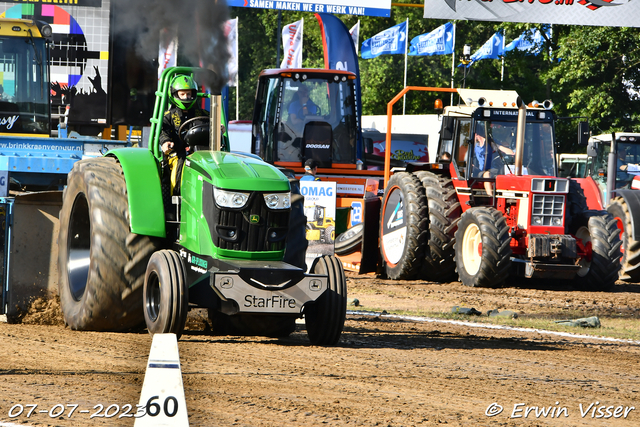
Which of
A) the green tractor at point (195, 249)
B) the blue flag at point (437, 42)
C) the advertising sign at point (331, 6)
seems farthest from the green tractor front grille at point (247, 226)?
the blue flag at point (437, 42)

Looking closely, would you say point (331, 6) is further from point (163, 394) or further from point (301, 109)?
point (163, 394)

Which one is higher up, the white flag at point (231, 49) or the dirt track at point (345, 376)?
the white flag at point (231, 49)

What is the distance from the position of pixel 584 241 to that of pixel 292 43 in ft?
54.8

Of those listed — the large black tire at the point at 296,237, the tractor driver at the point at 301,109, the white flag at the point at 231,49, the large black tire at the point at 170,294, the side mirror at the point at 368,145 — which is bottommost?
the large black tire at the point at 170,294

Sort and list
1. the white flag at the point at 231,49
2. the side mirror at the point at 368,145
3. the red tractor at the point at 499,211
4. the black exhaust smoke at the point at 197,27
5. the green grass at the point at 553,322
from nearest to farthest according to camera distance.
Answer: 1. the black exhaust smoke at the point at 197,27
2. the white flag at the point at 231,49
3. the green grass at the point at 553,322
4. the red tractor at the point at 499,211
5. the side mirror at the point at 368,145

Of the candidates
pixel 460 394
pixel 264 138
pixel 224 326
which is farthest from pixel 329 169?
pixel 460 394

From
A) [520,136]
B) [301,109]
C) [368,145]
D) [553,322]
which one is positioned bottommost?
[553,322]

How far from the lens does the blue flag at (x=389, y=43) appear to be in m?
34.8

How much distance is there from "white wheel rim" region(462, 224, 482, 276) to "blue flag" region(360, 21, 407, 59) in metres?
23.0

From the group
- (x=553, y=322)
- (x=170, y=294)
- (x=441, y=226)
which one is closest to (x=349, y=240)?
(x=441, y=226)

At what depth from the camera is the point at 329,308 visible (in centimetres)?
672

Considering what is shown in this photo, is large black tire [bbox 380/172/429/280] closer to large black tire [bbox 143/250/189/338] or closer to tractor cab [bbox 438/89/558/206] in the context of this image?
tractor cab [bbox 438/89/558/206]

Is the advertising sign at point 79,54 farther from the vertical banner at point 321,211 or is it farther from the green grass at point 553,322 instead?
the green grass at point 553,322

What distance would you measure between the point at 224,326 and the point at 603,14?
1287 cm
